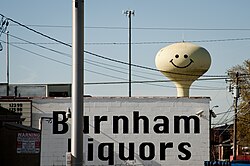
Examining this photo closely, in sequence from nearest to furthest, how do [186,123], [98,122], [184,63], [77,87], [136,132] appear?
[77,87] → [98,122] → [136,132] → [186,123] → [184,63]

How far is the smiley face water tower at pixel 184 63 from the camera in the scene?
147 ft

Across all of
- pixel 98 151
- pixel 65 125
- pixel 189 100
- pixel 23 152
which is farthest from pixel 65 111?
pixel 23 152

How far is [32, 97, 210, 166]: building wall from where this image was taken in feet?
111

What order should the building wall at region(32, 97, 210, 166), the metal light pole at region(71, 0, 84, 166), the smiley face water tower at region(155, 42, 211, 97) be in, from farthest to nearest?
the smiley face water tower at region(155, 42, 211, 97) → the building wall at region(32, 97, 210, 166) → the metal light pole at region(71, 0, 84, 166)

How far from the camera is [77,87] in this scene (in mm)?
12305

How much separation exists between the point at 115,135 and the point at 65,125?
2780mm

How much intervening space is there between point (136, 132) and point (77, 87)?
21784 mm

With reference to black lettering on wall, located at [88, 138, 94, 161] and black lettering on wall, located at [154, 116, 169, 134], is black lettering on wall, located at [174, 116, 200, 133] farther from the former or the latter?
black lettering on wall, located at [88, 138, 94, 161]

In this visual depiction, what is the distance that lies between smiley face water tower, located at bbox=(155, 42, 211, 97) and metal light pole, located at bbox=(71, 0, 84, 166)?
107 feet

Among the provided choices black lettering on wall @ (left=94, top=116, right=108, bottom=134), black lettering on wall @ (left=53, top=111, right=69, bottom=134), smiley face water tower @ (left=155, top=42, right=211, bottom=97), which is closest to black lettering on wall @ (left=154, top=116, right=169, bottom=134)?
black lettering on wall @ (left=94, top=116, right=108, bottom=134)

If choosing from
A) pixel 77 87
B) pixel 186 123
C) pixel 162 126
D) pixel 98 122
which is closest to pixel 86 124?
pixel 98 122

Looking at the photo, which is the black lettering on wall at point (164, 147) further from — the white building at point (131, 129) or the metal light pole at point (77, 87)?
the metal light pole at point (77, 87)

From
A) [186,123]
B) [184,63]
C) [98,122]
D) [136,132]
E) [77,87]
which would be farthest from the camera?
[184,63]

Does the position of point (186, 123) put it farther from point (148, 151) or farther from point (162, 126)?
point (148, 151)
